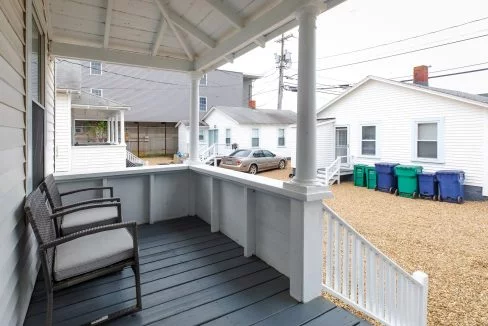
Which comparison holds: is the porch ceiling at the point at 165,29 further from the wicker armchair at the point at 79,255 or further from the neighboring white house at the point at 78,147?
the neighboring white house at the point at 78,147

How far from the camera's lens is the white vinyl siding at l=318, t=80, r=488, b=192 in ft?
25.8

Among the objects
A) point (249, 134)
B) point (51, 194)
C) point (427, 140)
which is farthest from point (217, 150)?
point (51, 194)

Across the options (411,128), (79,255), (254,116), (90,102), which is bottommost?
(79,255)

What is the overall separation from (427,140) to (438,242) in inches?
211

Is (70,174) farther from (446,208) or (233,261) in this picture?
(446,208)

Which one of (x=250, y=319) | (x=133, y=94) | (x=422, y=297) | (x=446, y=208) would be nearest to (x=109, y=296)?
(x=250, y=319)

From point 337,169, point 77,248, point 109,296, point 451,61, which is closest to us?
point 77,248

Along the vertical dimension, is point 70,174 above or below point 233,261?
above

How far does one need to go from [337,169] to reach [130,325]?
33.3ft

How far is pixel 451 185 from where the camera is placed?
25.3 ft

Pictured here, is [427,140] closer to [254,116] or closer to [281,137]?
[281,137]

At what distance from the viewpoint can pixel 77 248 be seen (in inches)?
76.2

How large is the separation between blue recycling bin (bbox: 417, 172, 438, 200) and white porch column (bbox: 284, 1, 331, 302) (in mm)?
7616

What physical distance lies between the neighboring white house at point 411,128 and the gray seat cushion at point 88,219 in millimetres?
9241
